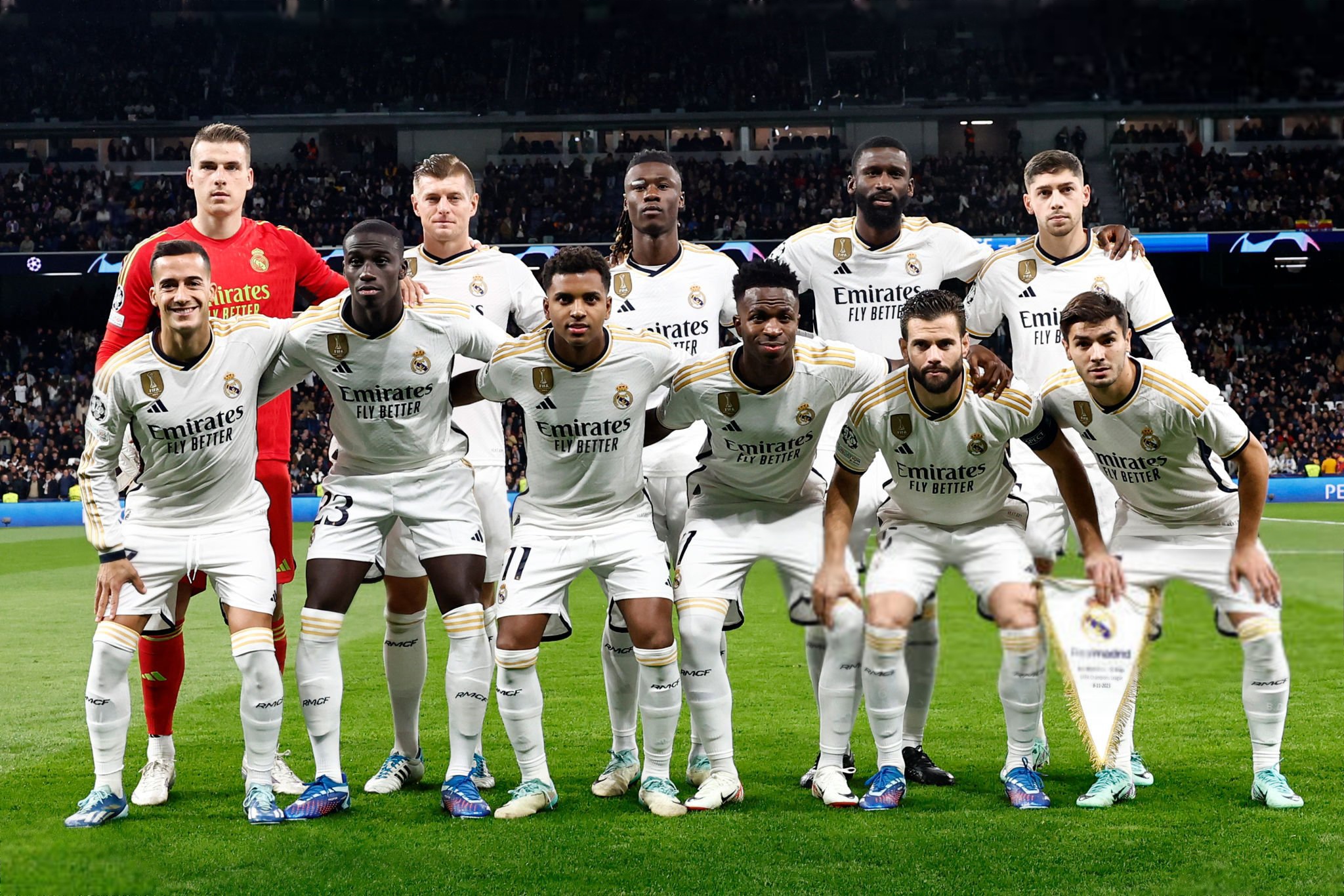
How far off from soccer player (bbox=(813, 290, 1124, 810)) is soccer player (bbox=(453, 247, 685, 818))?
2.47ft

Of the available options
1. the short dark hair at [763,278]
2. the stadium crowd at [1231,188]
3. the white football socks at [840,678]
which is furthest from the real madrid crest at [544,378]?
the stadium crowd at [1231,188]

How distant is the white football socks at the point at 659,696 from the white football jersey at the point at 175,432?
1745mm

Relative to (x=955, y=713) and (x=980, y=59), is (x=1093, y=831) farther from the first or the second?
(x=980, y=59)

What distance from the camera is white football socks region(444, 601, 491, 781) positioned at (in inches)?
199

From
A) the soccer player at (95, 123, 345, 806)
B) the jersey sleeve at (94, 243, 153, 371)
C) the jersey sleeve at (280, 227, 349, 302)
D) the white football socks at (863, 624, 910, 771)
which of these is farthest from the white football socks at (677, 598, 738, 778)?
the jersey sleeve at (94, 243, 153, 371)

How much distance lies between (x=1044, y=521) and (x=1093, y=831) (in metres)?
1.57

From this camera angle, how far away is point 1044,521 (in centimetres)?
575

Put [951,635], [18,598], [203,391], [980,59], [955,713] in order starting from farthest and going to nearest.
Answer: [980,59] → [18,598] → [951,635] → [955,713] → [203,391]

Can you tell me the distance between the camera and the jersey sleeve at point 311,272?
6.01 m

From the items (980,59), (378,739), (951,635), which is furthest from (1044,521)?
(980,59)

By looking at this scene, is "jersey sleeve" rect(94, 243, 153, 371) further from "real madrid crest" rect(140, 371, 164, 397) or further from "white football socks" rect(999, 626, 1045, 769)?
"white football socks" rect(999, 626, 1045, 769)

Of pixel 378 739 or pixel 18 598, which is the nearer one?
pixel 378 739

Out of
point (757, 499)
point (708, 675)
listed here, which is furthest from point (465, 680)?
point (757, 499)

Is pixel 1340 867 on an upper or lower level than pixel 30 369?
lower
